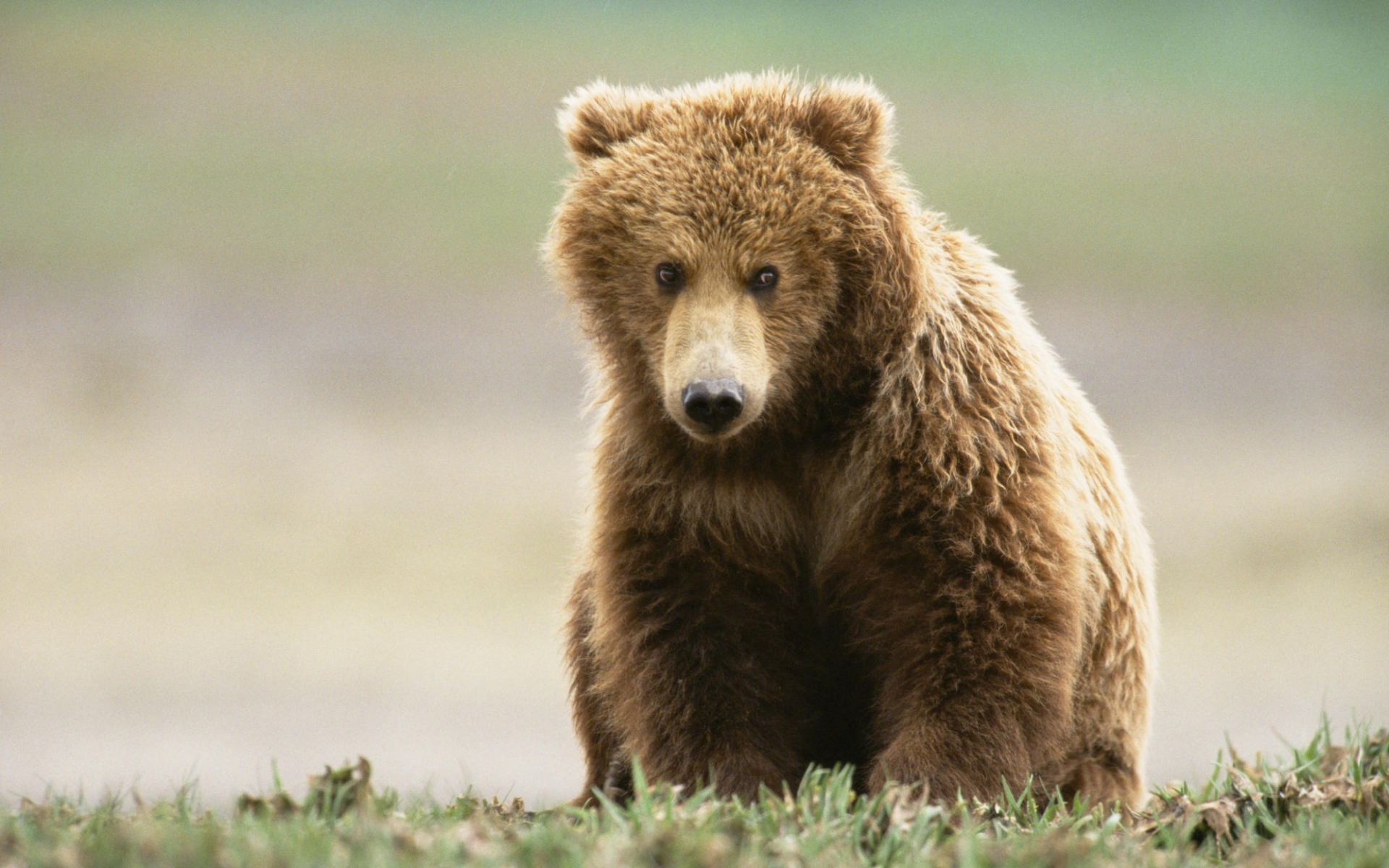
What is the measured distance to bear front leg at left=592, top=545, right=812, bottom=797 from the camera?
505 cm

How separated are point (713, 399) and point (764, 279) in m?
0.57

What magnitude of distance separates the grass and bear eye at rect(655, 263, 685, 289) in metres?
1.66

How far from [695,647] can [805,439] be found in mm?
815

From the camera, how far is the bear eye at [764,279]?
16.2 feet

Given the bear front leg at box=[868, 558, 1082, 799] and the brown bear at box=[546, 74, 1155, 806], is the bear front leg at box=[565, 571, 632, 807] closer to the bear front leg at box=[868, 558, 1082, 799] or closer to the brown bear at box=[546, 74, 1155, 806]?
the brown bear at box=[546, 74, 1155, 806]

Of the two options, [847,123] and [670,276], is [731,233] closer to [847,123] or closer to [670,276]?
[670,276]

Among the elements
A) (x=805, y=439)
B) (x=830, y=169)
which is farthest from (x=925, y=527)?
(x=830, y=169)

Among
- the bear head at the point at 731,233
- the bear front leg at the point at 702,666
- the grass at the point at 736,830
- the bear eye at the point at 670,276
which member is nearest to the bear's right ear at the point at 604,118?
the bear head at the point at 731,233

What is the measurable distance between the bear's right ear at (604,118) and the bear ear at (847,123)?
59 centimetres

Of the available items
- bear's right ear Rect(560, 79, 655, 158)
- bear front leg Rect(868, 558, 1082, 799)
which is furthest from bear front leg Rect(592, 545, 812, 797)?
bear's right ear Rect(560, 79, 655, 158)

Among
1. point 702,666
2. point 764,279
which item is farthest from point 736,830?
point 764,279

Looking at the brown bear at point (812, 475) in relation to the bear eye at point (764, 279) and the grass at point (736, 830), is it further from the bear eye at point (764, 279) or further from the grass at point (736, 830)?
the grass at point (736, 830)

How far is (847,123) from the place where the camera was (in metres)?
5.13

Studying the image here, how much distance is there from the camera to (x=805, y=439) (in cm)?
520
